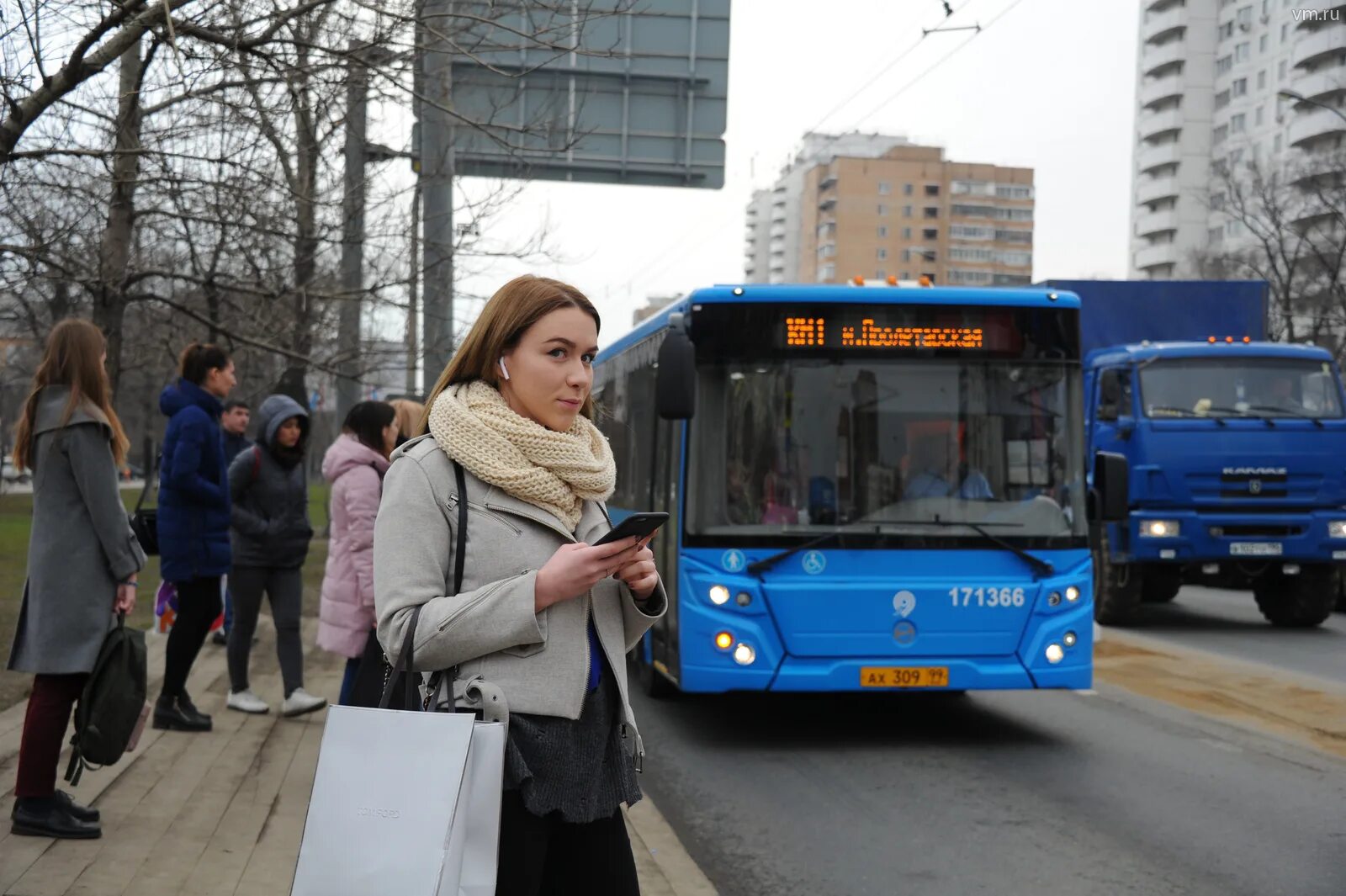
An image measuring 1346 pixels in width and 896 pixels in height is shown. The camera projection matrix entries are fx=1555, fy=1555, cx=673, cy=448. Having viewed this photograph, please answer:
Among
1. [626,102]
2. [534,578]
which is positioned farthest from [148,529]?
[626,102]

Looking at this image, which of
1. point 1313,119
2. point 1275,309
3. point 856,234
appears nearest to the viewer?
point 1275,309

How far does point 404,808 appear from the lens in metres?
2.52

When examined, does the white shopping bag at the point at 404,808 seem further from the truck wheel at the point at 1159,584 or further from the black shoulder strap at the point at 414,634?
the truck wheel at the point at 1159,584

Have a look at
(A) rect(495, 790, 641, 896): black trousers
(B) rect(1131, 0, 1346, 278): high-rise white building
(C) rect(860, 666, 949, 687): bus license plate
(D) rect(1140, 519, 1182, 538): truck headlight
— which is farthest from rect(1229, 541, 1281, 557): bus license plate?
(B) rect(1131, 0, 1346, 278): high-rise white building

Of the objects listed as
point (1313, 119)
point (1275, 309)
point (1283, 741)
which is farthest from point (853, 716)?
point (1313, 119)

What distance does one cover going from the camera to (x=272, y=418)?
8.70 m

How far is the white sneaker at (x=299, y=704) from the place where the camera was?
29.0 ft

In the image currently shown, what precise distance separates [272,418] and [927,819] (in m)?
4.19

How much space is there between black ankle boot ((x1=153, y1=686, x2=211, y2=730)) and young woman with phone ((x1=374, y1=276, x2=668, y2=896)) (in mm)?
5719

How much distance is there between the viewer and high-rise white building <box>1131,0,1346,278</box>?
292 ft

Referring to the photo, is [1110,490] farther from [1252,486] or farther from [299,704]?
[1252,486]

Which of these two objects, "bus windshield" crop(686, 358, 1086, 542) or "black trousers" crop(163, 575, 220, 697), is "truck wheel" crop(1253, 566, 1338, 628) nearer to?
"bus windshield" crop(686, 358, 1086, 542)

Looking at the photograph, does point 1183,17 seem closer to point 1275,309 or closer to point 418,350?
point 1275,309

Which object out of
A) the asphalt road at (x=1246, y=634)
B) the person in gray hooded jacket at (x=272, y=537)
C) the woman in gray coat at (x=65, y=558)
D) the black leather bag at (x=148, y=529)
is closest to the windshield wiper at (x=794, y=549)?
the person in gray hooded jacket at (x=272, y=537)
